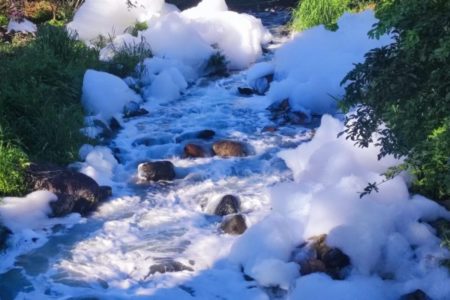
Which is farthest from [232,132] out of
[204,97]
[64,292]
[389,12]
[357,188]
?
[389,12]

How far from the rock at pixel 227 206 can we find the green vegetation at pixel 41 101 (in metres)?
2.17

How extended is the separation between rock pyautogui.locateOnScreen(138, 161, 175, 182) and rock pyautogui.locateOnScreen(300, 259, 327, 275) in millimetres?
2686

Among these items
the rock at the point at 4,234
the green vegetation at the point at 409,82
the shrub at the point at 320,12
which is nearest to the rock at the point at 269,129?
the shrub at the point at 320,12

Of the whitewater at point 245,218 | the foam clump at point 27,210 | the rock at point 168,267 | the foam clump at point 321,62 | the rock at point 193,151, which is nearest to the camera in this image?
the whitewater at point 245,218

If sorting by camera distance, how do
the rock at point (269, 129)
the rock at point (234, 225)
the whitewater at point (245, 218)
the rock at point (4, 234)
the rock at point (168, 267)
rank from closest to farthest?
the whitewater at point (245, 218) → the rock at point (168, 267) → the rock at point (4, 234) → the rock at point (234, 225) → the rock at point (269, 129)

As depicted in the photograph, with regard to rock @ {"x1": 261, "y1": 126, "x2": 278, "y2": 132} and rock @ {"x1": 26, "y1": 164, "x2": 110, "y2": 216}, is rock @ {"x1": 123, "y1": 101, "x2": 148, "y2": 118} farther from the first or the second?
rock @ {"x1": 26, "y1": 164, "x2": 110, "y2": 216}

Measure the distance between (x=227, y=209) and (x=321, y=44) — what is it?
16.8 feet

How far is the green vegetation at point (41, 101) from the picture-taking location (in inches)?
303

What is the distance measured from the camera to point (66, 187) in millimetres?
6930

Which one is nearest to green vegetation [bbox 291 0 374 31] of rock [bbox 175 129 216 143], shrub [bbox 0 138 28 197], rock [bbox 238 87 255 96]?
rock [bbox 238 87 255 96]

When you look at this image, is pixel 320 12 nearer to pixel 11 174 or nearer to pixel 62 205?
pixel 62 205

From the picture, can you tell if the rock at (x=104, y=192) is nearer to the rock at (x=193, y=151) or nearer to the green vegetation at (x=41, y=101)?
the green vegetation at (x=41, y=101)

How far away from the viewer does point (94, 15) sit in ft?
42.2

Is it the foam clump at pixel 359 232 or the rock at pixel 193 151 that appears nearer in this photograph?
the foam clump at pixel 359 232
